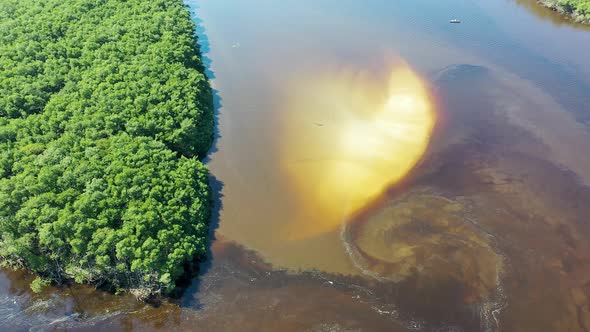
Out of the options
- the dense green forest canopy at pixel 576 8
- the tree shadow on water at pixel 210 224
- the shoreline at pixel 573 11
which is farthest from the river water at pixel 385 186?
the dense green forest canopy at pixel 576 8

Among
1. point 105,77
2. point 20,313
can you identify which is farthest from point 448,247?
point 105,77

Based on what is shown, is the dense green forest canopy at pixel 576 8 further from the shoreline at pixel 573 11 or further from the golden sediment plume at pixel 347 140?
the golden sediment plume at pixel 347 140

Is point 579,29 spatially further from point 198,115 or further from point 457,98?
point 198,115

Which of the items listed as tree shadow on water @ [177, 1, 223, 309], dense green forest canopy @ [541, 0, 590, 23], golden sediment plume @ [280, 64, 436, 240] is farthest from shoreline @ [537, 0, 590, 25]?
tree shadow on water @ [177, 1, 223, 309]

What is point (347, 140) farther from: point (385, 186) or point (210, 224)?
point (210, 224)

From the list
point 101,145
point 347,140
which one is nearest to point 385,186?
point 347,140
